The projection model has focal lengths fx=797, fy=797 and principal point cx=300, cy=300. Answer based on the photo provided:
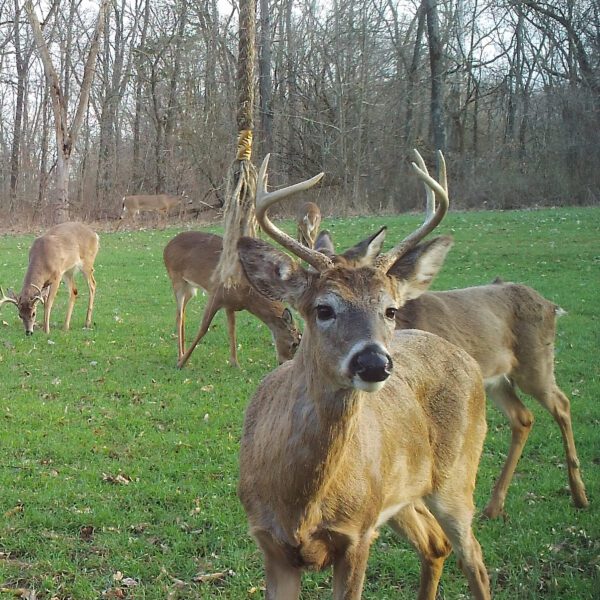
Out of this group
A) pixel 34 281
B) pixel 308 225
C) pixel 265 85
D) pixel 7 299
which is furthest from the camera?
pixel 265 85

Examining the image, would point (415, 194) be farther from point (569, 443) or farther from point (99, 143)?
point (569, 443)

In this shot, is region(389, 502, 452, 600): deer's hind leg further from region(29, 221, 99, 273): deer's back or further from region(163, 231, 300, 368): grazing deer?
region(29, 221, 99, 273): deer's back

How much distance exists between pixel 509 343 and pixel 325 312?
3.00m

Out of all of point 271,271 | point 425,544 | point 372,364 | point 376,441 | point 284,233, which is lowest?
point 425,544

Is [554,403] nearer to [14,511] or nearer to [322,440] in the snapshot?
[322,440]

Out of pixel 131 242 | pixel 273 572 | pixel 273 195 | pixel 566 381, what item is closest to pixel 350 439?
pixel 273 572

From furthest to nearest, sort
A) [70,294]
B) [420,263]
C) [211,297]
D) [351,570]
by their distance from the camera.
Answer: [70,294] < [211,297] < [420,263] < [351,570]

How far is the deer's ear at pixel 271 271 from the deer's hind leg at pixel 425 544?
1.37 m

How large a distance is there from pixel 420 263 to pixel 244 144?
3.12m

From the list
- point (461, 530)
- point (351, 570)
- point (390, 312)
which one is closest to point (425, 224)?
point (390, 312)

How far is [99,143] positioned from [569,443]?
29.6 meters

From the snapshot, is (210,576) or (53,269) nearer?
(210,576)

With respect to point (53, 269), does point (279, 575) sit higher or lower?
lower

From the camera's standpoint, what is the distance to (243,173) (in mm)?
6273
